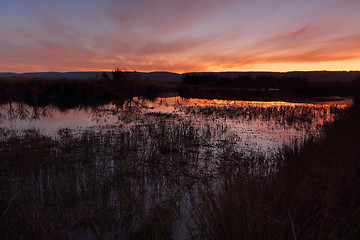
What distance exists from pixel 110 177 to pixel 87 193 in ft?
2.60

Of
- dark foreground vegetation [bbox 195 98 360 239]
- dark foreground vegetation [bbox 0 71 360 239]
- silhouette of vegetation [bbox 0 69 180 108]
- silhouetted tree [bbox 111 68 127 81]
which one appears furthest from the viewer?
silhouetted tree [bbox 111 68 127 81]

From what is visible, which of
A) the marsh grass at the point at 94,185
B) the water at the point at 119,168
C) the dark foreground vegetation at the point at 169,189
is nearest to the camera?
the dark foreground vegetation at the point at 169,189

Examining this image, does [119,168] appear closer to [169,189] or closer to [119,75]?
[169,189]

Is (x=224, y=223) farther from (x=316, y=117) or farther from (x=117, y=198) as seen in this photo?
(x=316, y=117)

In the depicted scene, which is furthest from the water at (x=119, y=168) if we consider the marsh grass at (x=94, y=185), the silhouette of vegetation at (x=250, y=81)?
the silhouette of vegetation at (x=250, y=81)

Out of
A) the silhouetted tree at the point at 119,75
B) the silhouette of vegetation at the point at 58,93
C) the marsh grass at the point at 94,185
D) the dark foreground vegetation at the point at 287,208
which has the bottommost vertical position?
the marsh grass at the point at 94,185

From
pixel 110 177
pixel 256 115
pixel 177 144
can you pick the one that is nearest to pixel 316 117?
pixel 256 115

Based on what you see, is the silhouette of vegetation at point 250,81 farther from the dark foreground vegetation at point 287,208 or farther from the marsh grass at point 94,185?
the dark foreground vegetation at point 287,208

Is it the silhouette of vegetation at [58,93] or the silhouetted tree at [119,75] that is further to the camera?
the silhouetted tree at [119,75]

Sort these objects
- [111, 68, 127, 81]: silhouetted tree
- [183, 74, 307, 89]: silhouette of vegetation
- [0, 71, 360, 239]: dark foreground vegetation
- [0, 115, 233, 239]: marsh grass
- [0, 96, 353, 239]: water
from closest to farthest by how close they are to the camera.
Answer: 1. [0, 71, 360, 239]: dark foreground vegetation
2. [0, 115, 233, 239]: marsh grass
3. [0, 96, 353, 239]: water
4. [111, 68, 127, 81]: silhouetted tree
5. [183, 74, 307, 89]: silhouette of vegetation

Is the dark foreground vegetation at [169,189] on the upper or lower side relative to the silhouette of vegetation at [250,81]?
lower

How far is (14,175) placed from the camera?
5.20 meters

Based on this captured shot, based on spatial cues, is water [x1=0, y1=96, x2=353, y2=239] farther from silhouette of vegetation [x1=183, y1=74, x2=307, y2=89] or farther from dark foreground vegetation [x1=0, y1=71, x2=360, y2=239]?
silhouette of vegetation [x1=183, y1=74, x2=307, y2=89]

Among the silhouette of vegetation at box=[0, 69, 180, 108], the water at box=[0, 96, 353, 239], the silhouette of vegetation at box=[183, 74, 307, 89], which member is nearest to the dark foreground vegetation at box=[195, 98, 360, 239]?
the water at box=[0, 96, 353, 239]
